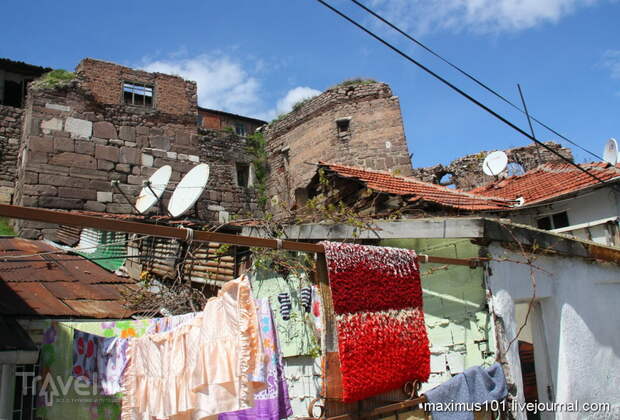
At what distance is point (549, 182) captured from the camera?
11.7 meters

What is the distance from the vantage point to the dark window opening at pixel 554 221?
10.9 m

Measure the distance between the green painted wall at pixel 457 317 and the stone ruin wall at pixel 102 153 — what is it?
325 inches

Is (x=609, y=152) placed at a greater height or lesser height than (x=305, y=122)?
lesser

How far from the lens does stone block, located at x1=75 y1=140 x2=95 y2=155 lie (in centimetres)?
1162

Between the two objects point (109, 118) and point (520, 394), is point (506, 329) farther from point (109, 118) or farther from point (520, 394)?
point (109, 118)

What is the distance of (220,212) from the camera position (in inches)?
530

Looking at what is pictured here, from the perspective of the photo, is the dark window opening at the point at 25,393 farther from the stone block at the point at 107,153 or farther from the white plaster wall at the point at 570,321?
the stone block at the point at 107,153

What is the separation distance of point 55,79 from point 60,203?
10.6 ft

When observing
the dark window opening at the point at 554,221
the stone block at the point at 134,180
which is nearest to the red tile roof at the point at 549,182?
the dark window opening at the point at 554,221

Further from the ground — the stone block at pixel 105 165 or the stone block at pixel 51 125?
the stone block at pixel 51 125

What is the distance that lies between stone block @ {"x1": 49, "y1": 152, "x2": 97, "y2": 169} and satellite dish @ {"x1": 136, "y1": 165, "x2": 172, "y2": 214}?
1.90m

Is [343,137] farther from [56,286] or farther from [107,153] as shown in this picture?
→ [56,286]

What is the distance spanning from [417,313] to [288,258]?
2262 millimetres

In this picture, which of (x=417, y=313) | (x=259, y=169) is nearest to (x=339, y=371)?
(x=417, y=313)
